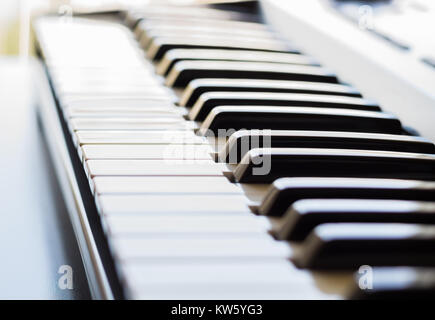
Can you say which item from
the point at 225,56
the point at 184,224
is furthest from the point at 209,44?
the point at 184,224

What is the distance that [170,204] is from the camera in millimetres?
805

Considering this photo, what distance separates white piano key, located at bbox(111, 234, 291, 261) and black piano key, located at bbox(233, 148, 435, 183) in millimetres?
168

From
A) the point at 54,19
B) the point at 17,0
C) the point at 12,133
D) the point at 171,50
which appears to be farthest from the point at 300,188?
the point at 17,0

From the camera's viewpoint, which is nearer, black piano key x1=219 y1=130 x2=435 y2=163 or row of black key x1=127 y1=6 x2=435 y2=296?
row of black key x1=127 y1=6 x2=435 y2=296

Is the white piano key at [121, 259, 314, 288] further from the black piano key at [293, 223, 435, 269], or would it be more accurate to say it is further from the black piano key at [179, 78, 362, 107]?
the black piano key at [179, 78, 362, 107]

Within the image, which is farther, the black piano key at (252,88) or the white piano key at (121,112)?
the black piano key at (252,88)

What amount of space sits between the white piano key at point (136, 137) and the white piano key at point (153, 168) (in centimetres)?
8

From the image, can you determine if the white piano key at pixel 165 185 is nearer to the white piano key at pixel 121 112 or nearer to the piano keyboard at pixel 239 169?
the piano keyboard at pixel 239 169

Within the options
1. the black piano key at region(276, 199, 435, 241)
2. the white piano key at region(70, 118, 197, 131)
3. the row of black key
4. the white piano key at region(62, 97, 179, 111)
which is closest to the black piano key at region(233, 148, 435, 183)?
the row of black key

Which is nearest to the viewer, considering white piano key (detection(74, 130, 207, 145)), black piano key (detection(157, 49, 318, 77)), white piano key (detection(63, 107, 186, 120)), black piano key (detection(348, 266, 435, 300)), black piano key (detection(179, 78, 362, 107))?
black piano key (detection(348, 266, 435, 300))

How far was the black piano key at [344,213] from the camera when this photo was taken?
745 millimetres

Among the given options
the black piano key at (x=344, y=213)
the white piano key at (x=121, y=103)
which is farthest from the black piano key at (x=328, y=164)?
the white piano key at (x=121, y=103)

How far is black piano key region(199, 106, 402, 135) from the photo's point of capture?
108 cm

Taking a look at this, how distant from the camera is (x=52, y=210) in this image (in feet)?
3.71
